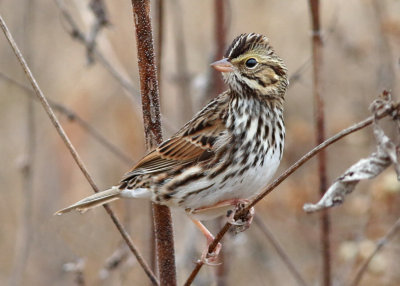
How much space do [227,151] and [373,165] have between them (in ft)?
3.28

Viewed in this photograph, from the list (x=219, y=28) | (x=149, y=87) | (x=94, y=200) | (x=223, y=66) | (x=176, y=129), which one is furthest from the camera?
(x=176, y=129)

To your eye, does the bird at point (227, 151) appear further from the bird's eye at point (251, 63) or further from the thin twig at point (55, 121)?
the thin twig at point (55, 121)

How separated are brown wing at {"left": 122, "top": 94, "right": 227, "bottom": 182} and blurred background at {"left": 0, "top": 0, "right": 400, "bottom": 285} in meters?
0.59

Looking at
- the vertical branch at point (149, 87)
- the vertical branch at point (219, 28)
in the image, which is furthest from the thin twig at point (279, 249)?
the vertical branch at point (219, 28)

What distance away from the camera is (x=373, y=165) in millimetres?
1861

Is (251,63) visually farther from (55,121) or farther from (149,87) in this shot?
(55,121)

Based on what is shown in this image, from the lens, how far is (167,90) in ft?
23.4

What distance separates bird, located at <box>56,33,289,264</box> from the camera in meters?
2.75

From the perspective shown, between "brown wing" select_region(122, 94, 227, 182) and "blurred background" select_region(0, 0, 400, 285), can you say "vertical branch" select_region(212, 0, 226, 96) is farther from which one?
"brown wing" select_region(122, 94, 227, 182)

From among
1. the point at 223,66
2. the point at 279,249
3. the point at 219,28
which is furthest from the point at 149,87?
the point at 219,28

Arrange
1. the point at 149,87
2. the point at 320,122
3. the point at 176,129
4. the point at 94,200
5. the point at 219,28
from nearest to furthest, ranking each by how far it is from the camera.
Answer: the point at 149,87, the point at 94,200, the point at 320,122, the point at 219,28, the point at 176,129

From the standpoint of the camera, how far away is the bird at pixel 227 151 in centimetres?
275

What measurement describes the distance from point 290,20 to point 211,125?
12.7 ft

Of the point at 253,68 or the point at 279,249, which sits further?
the point at 279,249
